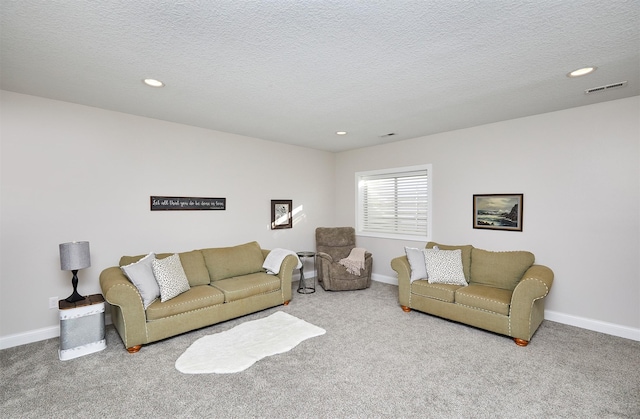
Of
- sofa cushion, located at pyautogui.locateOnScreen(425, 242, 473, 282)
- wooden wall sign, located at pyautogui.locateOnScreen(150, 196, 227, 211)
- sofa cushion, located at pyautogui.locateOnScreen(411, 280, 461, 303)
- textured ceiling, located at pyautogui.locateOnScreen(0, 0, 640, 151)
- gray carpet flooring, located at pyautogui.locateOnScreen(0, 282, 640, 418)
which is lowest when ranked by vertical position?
gray carpet flooring, located at pyautogui.locateOnScreen(0, 282, 640, 418)

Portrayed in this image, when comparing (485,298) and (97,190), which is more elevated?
(97,190)

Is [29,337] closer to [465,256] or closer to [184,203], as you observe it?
[184,203]

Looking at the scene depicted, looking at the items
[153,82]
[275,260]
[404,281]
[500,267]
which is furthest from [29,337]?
[500,267]

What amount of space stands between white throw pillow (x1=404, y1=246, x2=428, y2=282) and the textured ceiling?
6.09 feet

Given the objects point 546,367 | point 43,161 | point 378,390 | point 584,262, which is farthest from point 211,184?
point 584,262

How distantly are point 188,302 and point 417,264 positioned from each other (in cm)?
290

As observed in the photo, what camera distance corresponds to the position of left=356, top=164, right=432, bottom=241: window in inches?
200

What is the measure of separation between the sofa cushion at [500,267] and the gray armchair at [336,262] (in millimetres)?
1724

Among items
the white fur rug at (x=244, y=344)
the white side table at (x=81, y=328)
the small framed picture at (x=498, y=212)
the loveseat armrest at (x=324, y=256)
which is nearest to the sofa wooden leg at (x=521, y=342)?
the small framed picture at (x=498, y=212)

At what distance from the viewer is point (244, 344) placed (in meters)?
3.11

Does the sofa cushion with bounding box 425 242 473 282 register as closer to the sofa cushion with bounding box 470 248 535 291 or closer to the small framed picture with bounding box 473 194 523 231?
the sofa cushion with bounding box 470 248 535 291

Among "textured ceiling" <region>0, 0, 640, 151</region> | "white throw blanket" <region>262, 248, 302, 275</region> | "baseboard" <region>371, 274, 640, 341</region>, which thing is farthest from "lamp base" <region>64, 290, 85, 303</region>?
"baseboard" <region>371, 274, 640, 341</region>

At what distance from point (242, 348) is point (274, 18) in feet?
9.36

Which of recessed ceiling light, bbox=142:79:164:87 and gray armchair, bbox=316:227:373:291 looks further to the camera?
gray armchair, bbox=316:227:373:291
